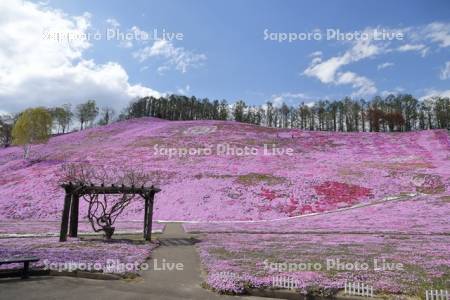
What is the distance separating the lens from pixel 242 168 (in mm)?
56125

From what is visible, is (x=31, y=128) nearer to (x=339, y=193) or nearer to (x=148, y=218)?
(x=339, y=193)

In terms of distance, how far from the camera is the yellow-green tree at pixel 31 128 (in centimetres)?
7475

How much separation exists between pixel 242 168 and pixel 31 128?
4426cm

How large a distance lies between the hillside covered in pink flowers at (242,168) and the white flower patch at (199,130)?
225 mm

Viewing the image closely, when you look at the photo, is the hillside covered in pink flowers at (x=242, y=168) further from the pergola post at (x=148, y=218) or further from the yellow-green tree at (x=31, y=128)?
the pergola post at (x=148, y=218)

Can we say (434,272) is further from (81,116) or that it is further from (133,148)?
(81,116)

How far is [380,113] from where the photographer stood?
117m

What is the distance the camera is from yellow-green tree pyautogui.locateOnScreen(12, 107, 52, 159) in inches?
2943

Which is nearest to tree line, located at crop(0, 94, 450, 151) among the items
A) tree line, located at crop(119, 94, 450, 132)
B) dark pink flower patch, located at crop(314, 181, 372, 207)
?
tree line, located at crop(119, 94, 450, 132)

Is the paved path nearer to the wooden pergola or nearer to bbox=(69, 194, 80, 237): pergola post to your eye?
the wooden pergola

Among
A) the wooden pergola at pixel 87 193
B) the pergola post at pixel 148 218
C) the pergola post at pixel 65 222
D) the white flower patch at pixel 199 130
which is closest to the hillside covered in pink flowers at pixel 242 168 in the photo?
the white flower patch at pixel 199 130

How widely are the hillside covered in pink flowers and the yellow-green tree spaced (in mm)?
2901

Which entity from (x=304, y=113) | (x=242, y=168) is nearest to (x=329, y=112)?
(x=304, y=113)

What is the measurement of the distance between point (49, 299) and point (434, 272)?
41.0ft
